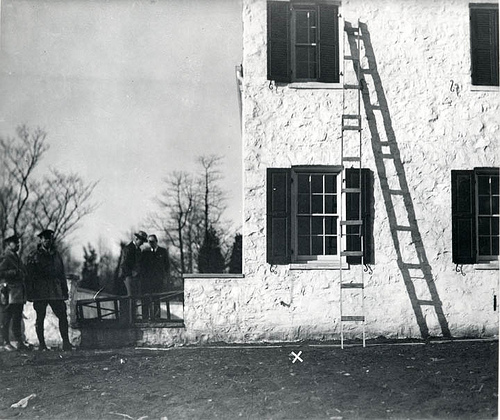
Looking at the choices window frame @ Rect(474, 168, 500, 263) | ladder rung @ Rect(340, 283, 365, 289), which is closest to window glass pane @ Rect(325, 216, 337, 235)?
ladder rung @ Rect(340, 283, 365, 289)

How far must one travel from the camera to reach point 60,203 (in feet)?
25.2

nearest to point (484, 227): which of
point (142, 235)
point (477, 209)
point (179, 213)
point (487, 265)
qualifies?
point (477, 209)

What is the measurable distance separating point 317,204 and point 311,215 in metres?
0.18

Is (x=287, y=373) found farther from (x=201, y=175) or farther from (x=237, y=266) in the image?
(x=201, y=175)

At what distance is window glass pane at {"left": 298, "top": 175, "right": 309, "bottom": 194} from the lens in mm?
7848

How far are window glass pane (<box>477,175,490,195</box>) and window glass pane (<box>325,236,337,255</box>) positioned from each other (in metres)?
2.08

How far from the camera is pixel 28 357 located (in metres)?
6.87

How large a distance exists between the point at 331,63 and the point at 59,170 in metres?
4.03

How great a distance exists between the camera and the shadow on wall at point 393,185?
7723 millimetres

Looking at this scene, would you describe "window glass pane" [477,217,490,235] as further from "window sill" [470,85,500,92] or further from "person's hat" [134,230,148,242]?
"person's hat" [134,230,148,242]

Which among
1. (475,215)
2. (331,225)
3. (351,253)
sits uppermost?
(475,215)

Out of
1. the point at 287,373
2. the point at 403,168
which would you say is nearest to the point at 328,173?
the point at 403,168

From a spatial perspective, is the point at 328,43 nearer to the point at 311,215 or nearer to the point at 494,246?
the point at 311,215

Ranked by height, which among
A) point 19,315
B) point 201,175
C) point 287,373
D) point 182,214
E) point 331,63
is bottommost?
point 287,373
